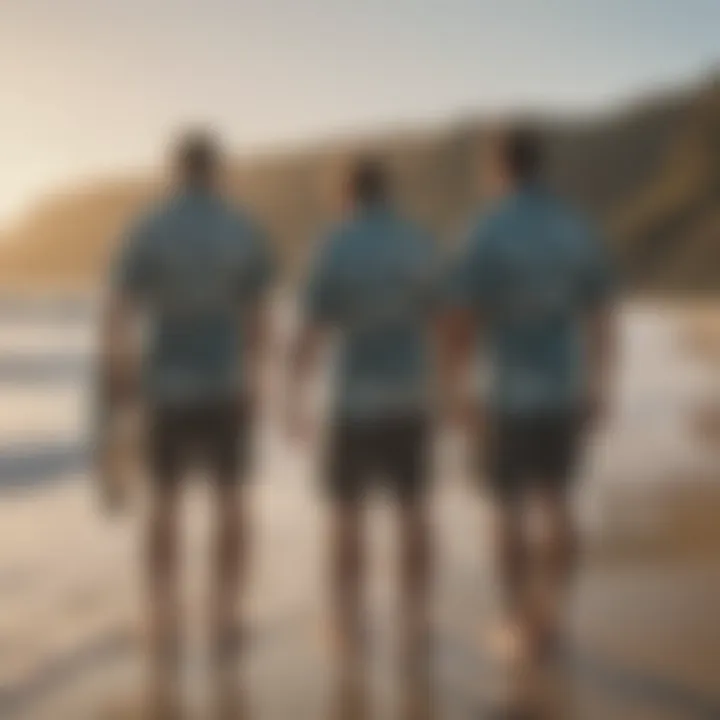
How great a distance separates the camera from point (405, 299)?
6.45 ft

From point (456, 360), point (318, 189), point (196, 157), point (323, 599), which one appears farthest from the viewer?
point (318, 189)

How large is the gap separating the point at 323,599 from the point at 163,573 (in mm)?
353

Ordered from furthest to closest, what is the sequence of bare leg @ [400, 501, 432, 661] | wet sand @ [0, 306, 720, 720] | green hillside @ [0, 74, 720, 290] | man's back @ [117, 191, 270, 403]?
green hillside @ [0, 74, 720, 290] → bare leg @ [400, 501, 432, 661] → man's back @ [117, 191, 270, 403] → wet sand @ [0, 306, 720, 720]

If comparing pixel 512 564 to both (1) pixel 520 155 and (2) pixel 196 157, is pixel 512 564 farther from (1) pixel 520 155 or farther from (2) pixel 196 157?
(2) pixel 196 157

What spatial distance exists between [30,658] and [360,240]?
0.86m

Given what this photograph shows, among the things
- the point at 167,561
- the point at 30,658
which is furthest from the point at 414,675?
the point at 30,658

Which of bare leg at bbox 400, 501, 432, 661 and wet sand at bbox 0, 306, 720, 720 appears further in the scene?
bare leg at bbox 400, 501, 432, 661

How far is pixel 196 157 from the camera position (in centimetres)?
196

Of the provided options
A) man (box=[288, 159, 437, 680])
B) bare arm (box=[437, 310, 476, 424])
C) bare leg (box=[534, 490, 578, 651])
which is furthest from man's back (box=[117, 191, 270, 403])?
bare leg (box=[534, 490, 578, 651])

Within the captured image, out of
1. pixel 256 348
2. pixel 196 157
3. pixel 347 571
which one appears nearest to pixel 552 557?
pixel 347 571

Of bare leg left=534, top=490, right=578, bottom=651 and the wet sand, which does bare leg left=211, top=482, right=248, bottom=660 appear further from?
bare leg left=534, top=490, right=578, bottom=651

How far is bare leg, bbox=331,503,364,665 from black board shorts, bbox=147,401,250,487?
0.64 ft

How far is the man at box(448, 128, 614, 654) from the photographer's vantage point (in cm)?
199

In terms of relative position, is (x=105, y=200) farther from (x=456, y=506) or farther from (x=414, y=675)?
(x=414, y=675)
